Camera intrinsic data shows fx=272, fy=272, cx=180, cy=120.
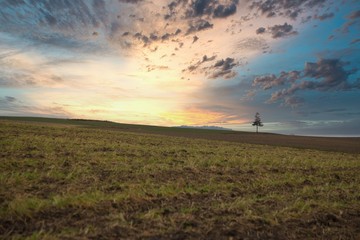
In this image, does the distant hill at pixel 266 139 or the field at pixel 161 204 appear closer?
the field at pixel 161 204

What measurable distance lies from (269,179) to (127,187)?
667 cm

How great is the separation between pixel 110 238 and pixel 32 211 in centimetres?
235

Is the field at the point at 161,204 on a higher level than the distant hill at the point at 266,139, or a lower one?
lower

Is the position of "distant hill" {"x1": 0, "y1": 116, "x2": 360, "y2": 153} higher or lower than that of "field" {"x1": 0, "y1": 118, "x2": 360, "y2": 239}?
higher

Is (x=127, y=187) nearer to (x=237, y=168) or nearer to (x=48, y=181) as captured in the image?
(x=48, y=181)

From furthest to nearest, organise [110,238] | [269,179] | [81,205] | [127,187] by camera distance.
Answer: [269,179] < [127,187] < [81,205] < [110,238]

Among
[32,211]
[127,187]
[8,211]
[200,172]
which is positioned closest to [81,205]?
[32,211]

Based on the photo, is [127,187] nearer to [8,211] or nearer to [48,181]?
[48,181]

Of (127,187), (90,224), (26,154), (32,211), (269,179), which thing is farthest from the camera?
(26,154)

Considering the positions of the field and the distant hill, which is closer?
the field

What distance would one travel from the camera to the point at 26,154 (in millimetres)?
14445

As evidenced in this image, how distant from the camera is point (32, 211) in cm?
641

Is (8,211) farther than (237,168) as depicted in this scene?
No

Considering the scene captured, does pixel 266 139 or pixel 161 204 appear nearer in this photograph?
pixel 161 204
